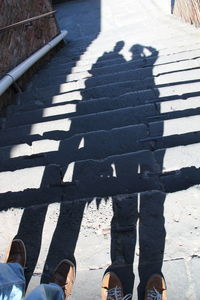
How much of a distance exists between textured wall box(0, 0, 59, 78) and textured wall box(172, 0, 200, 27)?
3.26 metres

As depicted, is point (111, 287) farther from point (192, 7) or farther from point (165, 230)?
point (192, 7)

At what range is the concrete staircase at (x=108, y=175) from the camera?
1.95m

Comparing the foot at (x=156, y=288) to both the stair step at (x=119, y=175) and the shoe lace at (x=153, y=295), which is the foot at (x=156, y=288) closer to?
the shoe lace at (x=153, y=295)

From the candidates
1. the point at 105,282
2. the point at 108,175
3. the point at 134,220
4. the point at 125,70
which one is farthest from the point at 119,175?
the point at 125,70

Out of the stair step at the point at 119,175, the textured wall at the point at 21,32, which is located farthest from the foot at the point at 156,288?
the textured wall at the point at 21,32

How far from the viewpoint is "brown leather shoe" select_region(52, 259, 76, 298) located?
6.22 ft

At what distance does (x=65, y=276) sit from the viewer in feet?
6.23

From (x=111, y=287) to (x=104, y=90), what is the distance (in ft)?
9.58

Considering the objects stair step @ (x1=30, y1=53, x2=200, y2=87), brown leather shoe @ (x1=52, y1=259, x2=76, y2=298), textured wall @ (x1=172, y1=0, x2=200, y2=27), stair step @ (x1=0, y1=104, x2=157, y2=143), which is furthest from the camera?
textured wall @ (x1=172, y1=0, x2=200, y2=27)

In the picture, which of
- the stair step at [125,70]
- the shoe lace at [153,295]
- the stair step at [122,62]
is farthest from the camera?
the stair step at [122,62]

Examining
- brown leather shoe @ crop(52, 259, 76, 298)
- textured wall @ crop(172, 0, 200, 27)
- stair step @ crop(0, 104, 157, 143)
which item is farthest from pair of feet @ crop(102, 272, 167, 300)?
textured wall @ crop(172, 0, 200, 27)

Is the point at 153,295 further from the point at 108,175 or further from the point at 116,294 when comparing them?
the point at 108,175

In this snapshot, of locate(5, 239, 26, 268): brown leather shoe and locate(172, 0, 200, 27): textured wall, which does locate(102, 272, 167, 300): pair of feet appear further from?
locate(172, 0, 200, 27): textured wall

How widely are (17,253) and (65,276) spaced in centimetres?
39
